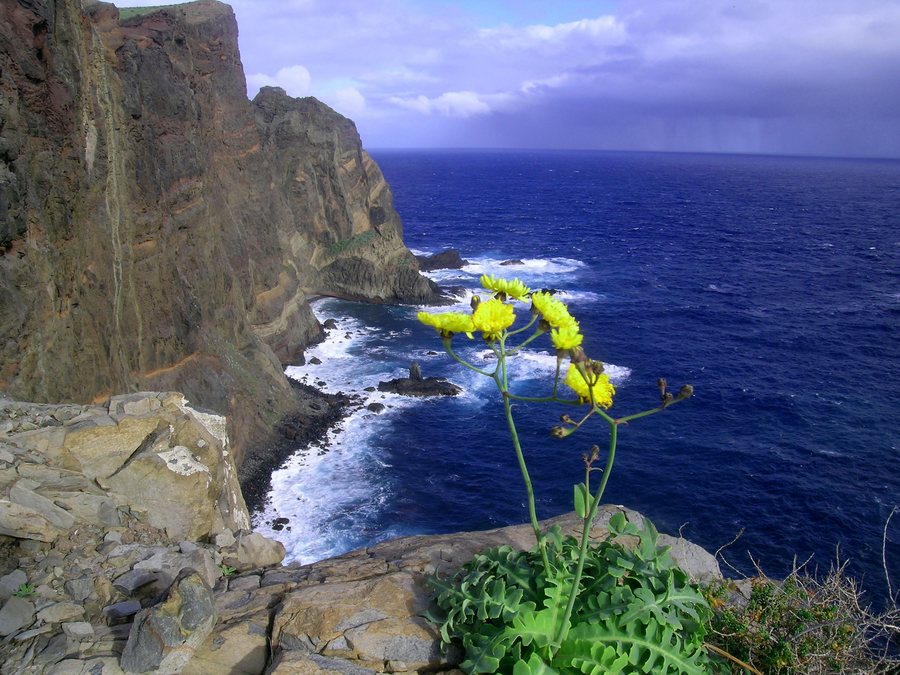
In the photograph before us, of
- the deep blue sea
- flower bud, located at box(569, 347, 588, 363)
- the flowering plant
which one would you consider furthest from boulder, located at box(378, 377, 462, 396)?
flower bud, located at box(569, 347, 588, 363)

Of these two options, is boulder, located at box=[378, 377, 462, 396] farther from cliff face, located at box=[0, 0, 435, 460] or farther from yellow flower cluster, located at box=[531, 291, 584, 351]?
yellow flower cluster, located at box=[531, 291, 584, 351]

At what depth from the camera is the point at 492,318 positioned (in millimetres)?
6141

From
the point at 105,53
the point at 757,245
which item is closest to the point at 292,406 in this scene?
the point at 105,53

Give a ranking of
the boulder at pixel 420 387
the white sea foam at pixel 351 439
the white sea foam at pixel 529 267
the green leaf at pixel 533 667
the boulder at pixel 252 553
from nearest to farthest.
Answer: the green leaf at pixel 533 667, the boulder at pixel 252 553, the white sea foam at pixel 351 439, the boulder at pixel 420 387, the white sea foam at pixel 529 267

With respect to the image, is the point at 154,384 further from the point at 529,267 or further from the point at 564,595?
the point at 529,267

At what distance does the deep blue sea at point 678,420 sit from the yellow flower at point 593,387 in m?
21.3

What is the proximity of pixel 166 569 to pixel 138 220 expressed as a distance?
26.0 metres

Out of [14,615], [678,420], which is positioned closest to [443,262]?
[678,420]

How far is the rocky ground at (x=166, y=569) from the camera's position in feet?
24.2

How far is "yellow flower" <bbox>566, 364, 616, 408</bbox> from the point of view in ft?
19.0

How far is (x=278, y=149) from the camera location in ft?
229

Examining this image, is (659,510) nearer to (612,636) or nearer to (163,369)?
(163,369)

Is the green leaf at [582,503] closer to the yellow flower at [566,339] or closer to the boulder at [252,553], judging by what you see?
the yellow flower at [566,339]

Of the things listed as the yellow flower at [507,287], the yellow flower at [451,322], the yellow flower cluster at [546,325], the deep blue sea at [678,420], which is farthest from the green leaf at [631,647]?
the deep blue sea at [678,420]
